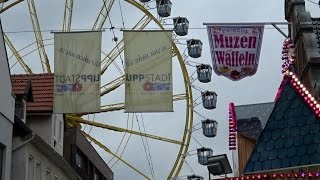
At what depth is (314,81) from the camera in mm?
18953

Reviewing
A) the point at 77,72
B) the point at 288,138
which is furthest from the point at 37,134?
the point at 288,138

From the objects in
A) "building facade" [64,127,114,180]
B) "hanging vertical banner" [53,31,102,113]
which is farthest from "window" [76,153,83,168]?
"hanging vertical banner" [53,31,102,113]

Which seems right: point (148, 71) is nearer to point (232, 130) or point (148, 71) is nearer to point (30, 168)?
point (232, 130)

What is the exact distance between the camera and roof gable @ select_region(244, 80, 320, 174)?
17297 mm

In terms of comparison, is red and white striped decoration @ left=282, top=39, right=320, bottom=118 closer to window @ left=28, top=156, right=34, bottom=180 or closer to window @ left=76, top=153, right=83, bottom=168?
window @ left=28, top=156, right=34, bottom=180

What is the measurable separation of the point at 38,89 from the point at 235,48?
14.3 meters

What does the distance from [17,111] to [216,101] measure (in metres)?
12.7

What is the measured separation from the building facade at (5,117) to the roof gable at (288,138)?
811 cm

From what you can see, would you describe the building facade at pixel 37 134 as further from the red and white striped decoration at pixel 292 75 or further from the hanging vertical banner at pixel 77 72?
the red and white striped decoration at pixel 292 75

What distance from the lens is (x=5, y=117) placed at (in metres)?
23.0

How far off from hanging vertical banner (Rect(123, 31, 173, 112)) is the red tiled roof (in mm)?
4630

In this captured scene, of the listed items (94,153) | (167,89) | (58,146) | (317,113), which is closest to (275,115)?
(317,113)

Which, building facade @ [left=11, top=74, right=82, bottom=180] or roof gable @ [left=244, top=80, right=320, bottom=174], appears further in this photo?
building facade @ [left=11, top=74, right=82, bottom=180]

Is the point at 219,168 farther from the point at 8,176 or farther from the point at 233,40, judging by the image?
the point at 8,176
